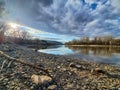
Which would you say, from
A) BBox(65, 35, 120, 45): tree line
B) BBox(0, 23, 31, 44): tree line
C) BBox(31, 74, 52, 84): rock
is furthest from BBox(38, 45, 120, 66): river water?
BBox(65, 35, 120, 45): tree line

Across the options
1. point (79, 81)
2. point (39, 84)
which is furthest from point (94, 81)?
point (39, 84)

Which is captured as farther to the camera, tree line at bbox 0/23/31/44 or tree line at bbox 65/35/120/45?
tree line at bbox 65/35/120/45

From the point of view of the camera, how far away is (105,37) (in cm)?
15138

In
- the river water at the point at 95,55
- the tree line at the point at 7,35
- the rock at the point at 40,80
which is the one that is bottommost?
the river water at the point at 95,55

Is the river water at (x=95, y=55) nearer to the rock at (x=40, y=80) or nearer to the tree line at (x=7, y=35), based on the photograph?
the tree line at (x=7, y=35)

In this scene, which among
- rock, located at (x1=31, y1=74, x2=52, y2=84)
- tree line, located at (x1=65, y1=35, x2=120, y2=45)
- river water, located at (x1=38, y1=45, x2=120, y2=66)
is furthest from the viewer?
tree line, located at (x1=65, y1=35, x2=120, y2=45)

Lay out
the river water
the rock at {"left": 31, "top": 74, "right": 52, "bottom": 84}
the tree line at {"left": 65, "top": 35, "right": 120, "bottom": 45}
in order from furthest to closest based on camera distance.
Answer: the tree line at {"left": 65, "top": 35, "right": 120, "bottom": 45} < the river water < the rock at {"left": 31, "top": 74, "right": 52, "bottom": 84}

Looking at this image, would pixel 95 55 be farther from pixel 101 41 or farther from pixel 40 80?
pixel 101 41

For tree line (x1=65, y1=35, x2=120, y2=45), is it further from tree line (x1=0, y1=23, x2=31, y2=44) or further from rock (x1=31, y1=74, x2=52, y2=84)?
rock (x1=31, y1=74, x2=52, y2=84)

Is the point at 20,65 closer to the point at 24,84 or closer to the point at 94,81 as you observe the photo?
the point at 24,84

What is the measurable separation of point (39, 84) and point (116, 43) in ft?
482

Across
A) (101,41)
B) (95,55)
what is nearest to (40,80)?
(95,55)

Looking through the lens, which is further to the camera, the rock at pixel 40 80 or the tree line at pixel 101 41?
the tree line at pixel 101 41

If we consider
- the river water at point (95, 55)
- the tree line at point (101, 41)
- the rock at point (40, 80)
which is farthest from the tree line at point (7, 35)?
the tree line at point (101, 41)
